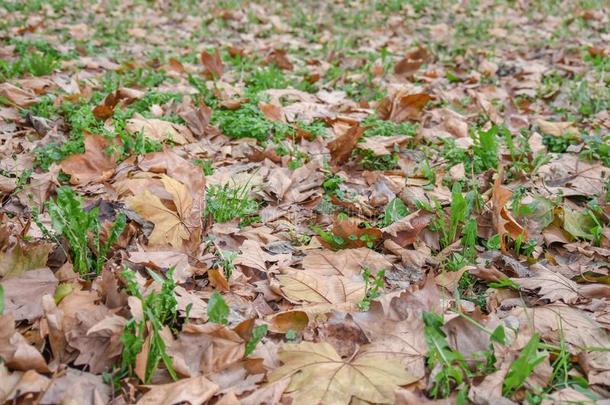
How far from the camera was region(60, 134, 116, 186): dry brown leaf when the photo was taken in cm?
257

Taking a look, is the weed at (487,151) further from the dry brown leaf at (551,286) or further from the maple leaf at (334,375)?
the maple leaf at (334,375)

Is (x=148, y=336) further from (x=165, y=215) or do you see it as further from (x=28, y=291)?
(x=165, y=215)

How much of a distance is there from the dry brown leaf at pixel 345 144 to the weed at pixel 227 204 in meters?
0.59

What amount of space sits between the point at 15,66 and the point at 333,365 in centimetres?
325

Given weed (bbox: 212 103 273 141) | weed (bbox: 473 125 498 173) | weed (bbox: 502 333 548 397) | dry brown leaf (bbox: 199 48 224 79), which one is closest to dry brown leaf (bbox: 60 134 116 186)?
weed (bbox: 212 103 273 141)

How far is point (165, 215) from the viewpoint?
2.18 meters

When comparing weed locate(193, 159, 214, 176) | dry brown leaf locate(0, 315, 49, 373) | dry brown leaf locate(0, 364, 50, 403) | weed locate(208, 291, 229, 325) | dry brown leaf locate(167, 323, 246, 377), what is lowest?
weed locate(193, 159, 214, 176)

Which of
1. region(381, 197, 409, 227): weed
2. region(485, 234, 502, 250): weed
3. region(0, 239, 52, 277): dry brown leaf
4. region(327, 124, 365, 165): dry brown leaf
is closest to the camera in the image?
region(0, 239, 52, 277): dry brown leaf

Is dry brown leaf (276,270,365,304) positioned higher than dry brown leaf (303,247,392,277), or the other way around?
dry brown leaf (276,270,365,304)

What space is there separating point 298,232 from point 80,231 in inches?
34.4

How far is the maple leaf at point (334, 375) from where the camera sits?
1.46 meters

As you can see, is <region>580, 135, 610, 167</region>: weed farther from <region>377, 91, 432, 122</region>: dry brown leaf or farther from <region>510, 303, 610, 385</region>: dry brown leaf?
<region>510, 303, 610, 385</region>: dry brown leaf

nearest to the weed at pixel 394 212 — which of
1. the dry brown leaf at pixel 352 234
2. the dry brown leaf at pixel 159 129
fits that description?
the dry brown leaf at pixel 352 234

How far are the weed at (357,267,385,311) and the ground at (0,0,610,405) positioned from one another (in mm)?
12
